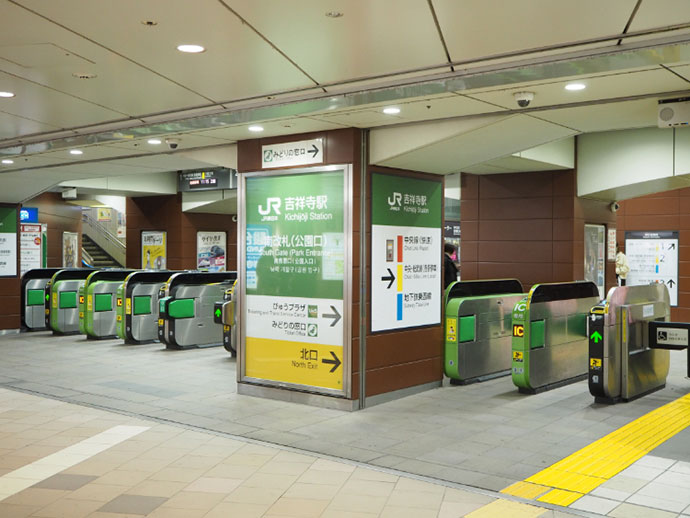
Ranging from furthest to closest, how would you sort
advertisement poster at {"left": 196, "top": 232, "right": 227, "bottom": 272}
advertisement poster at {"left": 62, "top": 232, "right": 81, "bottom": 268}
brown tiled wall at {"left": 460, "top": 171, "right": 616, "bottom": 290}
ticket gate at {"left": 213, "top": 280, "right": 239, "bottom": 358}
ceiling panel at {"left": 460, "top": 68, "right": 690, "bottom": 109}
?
advertisement poster at {"left": 62, "top": 232, "right": 81, "bottom": 268} → advertisement poster at {"left": 196, "top": 232, "right": 227, "bottom": 272} → brown tiled wall at {"left": 460, "top": 171, "right": 616, "bottom": 290} → ticket gate at {"left": 213, "top": 280, "right": 239, "bottom": 358} → ceiling panel at {"left": 460, "top": 68, "right": 690, "bottom": 109}

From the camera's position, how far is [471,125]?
6234 millimetres

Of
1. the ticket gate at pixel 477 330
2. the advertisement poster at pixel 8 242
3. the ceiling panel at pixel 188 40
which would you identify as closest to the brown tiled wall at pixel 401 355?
the ticket gate at pixel 477 330

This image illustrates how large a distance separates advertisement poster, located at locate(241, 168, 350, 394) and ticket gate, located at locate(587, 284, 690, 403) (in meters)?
2.56

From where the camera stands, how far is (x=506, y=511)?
13.5 ft

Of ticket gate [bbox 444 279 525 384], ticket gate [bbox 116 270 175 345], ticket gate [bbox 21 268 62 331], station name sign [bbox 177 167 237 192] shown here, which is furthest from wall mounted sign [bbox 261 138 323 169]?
ticket gate [bbox 21 268 62 331]

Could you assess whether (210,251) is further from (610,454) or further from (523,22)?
(523,22)

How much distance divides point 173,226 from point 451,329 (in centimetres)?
1040

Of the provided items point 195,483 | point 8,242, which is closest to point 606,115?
point 195,483

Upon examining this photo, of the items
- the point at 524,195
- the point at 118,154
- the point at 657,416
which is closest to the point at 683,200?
the point at 524,195

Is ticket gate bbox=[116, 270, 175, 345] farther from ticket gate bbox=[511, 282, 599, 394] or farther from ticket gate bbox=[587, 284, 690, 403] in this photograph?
ticket gate bbox=[587, 284, 690, 403]

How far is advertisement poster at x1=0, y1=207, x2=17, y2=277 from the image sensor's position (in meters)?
12.8

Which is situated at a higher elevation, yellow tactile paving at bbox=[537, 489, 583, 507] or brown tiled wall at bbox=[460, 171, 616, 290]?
brown tiled wall at bbox=[460, 171, 616, 290]

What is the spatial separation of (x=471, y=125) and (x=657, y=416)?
10.7ft

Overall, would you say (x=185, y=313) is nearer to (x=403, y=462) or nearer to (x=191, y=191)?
(x=191, y=191)
